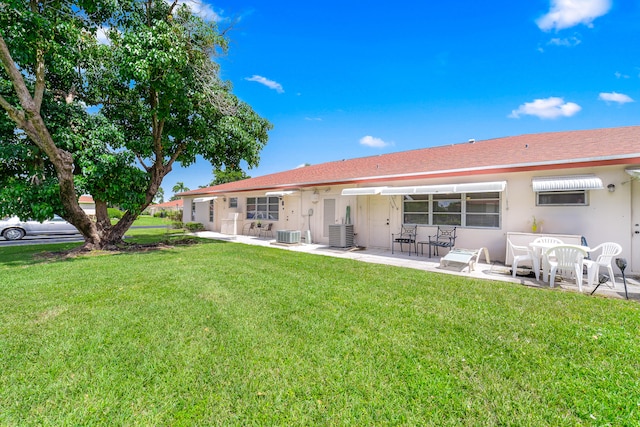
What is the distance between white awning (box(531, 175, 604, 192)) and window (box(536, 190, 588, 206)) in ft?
1.79

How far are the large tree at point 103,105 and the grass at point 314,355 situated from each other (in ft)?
17.0

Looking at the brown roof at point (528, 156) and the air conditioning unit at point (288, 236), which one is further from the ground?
the brown roof at point (528, 156)

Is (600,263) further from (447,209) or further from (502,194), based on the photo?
(447,209)

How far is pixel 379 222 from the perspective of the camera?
39.9ft

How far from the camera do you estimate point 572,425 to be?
2320 mm

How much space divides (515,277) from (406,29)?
1150 centimetres

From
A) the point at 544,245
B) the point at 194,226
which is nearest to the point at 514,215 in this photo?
the point at 544,245

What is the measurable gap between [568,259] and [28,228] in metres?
25.7

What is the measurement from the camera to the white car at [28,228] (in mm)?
15508

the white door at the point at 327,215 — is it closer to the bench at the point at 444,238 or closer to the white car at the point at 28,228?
the bench at the point at 444,238

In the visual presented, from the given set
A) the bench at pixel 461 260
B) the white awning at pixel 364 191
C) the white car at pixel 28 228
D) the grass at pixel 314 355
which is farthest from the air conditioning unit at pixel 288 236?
the white car at pixel 28 228

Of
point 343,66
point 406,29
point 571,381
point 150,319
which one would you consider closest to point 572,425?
point 571,381

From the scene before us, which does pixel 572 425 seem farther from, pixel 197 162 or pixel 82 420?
pixel 197 162

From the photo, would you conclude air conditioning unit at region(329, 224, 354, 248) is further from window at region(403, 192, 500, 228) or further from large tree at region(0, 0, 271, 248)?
large tree at region(0, 0, 271, 248)
